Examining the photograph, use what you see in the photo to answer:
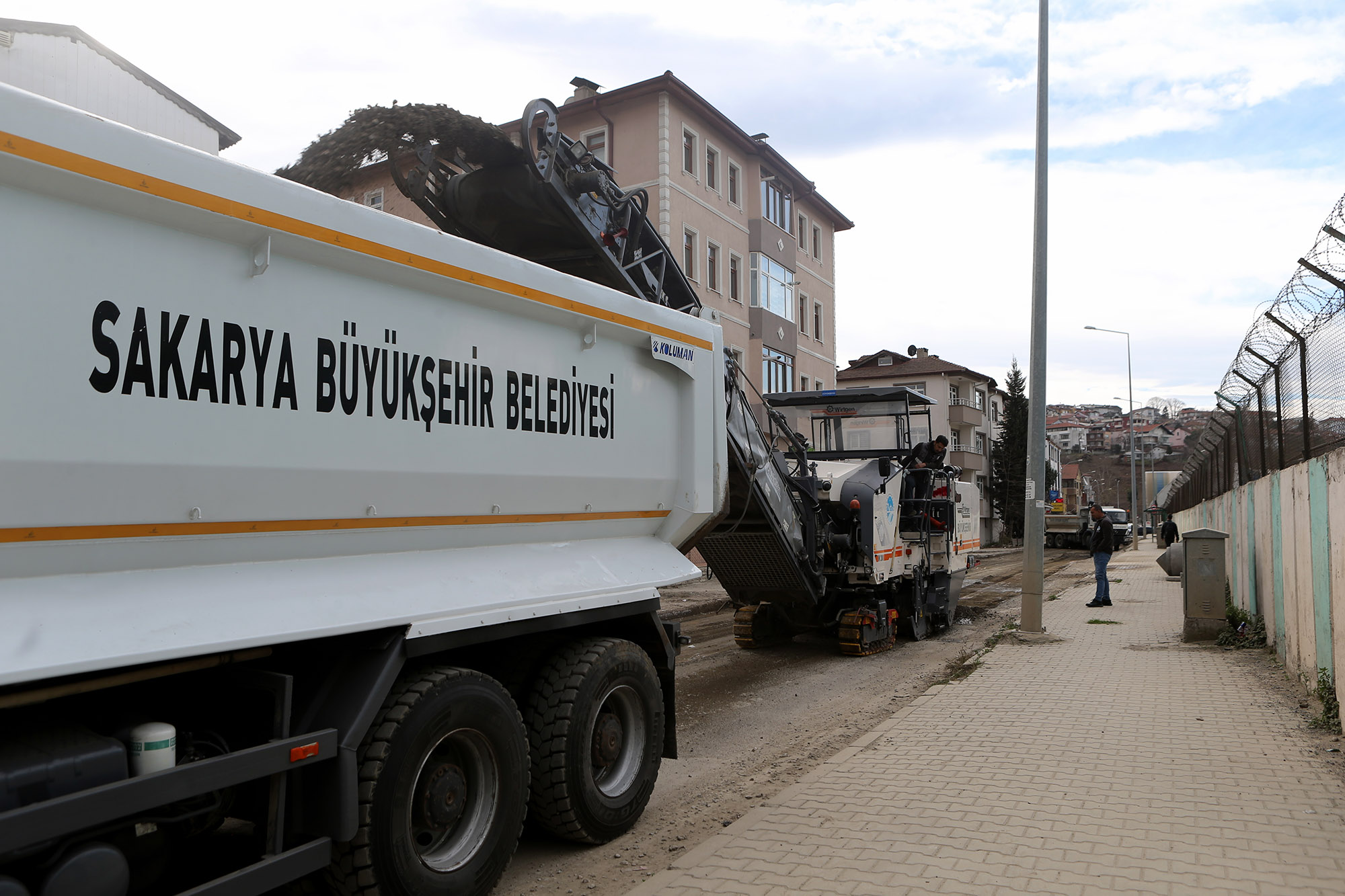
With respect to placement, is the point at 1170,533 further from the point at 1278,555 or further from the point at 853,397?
the point at 853,397

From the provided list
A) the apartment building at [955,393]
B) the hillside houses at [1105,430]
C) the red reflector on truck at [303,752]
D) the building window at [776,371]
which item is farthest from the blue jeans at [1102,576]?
the hillside houses at [1105,430]

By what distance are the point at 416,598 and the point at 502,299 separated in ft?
4.58

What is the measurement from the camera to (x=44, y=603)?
2.67 meters

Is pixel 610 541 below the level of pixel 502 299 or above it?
below

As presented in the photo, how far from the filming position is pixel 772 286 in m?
30.5

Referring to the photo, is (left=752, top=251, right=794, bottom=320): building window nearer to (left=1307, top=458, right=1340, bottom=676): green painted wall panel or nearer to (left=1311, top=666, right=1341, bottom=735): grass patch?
(left=1307, top=458, right=1340, bottom=676): green painted wall panel

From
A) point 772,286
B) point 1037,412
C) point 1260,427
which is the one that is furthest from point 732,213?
point 1260,427

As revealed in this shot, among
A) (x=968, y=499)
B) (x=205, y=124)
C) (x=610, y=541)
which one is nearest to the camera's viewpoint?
(x=610, y=541)

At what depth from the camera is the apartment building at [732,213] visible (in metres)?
25.3

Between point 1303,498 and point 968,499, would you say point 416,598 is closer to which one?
point 1303,498

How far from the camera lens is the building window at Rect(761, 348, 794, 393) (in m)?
29.5

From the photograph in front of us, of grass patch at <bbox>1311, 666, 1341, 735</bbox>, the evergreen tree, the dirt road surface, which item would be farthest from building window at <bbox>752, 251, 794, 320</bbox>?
the evergreen tree

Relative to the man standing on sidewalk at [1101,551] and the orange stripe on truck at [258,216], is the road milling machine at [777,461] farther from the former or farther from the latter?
the man standing on sidewalk at [1101,551]

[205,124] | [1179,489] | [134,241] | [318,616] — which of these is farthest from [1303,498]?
[1179,489]
